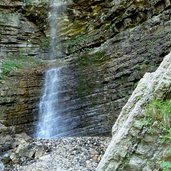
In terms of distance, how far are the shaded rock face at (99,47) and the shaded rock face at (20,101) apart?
0.39m

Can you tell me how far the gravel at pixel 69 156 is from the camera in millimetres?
8602

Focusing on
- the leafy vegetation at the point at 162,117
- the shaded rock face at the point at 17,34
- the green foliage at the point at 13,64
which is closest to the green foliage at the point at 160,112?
the leafy vegetation at the point at 162,117

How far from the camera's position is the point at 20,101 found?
13930 millimetres

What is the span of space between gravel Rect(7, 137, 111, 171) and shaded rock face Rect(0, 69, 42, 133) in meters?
3.11

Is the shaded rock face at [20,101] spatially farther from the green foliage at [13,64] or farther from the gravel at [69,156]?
the gravel at [69,156]

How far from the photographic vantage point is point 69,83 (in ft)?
48.1

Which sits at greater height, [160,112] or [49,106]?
[49,106]

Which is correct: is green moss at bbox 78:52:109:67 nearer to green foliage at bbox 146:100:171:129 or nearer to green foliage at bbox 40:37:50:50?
green foliage at bbox 40:37:50:50

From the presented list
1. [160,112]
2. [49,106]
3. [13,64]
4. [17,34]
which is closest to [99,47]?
[49,106]

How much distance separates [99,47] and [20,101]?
4417mm

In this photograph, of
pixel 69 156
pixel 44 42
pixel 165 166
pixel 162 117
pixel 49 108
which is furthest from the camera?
pixel 44 42

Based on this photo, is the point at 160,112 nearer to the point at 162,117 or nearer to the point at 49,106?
the point at 162,117

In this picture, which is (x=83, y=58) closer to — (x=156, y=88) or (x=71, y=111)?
(x=71, y=111)

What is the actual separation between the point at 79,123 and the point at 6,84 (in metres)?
3.75
